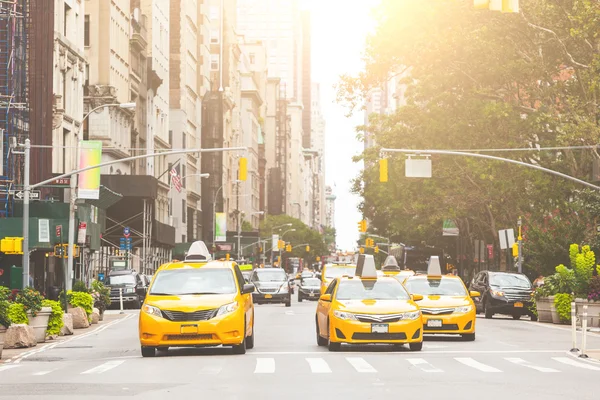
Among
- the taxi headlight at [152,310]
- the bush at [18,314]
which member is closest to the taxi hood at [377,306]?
the taxi headlight at [152,310]

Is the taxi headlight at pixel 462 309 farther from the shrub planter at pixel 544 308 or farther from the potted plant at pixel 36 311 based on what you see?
the shrub planter at pixel 544 308

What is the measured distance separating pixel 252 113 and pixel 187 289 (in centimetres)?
15100

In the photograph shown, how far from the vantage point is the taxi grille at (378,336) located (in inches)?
898

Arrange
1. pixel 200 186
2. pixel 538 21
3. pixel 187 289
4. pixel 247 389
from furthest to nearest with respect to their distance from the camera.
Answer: pixel 200 186 → pixel 538 21 → pixel 187 289 → pixel 247 389

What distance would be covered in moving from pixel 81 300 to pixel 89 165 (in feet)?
29.1

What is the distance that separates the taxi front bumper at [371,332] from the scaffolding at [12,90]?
33.0m

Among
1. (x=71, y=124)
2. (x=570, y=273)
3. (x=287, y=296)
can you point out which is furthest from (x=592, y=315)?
(x=71, y=124)

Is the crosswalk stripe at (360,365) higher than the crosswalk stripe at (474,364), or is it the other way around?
the crosswalk stripe at (360,365)

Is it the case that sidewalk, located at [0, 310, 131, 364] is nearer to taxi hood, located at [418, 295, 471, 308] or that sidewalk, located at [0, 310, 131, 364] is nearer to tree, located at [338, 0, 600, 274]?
taxi hood, located at [418, 295, 471, 308]

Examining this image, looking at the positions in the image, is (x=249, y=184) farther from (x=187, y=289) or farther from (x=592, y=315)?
(x=187, y=289)

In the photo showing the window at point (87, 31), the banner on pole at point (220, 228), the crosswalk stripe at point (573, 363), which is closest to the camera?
the crosswalk stripe at point (573, 363)

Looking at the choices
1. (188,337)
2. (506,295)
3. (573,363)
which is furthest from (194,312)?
(506,295)

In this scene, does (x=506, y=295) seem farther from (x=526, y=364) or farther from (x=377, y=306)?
(x=526, y=364)

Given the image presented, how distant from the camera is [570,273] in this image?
37688mm
